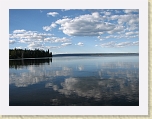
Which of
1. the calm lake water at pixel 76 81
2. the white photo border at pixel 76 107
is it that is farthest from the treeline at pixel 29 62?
the white photo border at pixel 76 107

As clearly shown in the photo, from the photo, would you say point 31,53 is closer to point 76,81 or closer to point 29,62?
point 29,62

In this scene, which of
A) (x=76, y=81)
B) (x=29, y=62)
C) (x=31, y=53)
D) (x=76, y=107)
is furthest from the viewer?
(x=29, y=62)

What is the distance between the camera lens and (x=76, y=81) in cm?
418

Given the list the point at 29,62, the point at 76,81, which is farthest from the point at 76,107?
the point at 29,62

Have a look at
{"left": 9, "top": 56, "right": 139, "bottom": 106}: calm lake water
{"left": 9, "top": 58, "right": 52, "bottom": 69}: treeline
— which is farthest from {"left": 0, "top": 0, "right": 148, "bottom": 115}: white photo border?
{"left": 9, "top": 58, "right": 52, "bottom": 69}: treeline

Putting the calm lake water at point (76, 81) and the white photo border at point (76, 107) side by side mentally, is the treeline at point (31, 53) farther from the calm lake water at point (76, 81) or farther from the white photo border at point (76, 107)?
the white photo border at point (76, 107)

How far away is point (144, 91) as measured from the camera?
→ 3.95 meters

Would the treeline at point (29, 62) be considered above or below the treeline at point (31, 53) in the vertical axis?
below

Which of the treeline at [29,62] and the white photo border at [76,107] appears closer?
the white photo border at [76,107]

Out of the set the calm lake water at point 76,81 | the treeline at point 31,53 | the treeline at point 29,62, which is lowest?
the calm lake water at point 76,81

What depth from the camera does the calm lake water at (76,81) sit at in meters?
4.00
